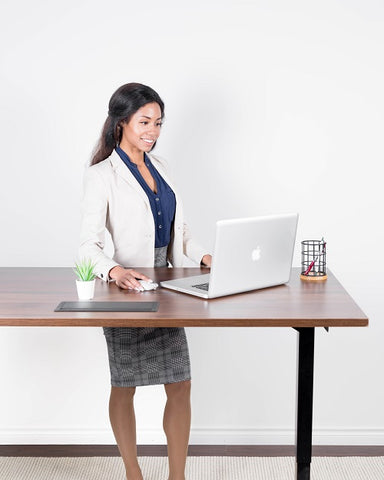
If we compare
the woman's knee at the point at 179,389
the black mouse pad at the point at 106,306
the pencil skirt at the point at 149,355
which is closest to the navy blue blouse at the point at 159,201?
the pencil skirt at the point at 149,355

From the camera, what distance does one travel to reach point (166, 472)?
317 centimetres

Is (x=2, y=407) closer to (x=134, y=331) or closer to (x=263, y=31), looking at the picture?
(x=134, y=331)

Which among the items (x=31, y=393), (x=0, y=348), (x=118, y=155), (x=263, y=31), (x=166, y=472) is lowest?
(x=166, y=472)

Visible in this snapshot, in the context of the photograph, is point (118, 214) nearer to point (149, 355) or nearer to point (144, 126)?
point (144, 126)

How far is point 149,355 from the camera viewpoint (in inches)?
103

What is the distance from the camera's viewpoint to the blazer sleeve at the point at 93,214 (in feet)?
8.45

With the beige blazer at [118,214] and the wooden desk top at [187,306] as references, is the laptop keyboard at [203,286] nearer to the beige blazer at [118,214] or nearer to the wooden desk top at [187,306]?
the wooden desk top at [187,306]

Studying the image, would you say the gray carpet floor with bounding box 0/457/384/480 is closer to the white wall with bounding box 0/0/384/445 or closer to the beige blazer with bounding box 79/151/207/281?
the white wall with bounding box 0/0/384/445

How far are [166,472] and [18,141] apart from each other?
1.72 meters

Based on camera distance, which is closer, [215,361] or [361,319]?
[361,319]

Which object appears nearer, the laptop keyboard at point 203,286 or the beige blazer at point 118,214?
the laptop keyboard at point 203,286

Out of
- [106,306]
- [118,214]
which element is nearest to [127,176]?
[118,214]

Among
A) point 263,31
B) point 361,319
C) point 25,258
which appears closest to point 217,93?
point 263,31

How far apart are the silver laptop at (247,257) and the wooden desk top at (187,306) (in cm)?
3
